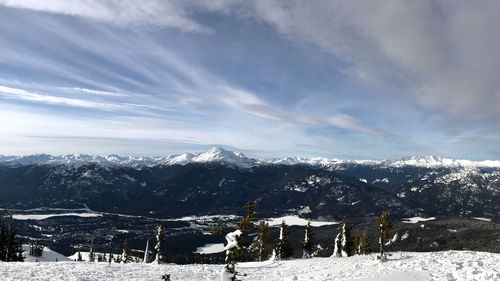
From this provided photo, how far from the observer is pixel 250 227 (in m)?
20.1

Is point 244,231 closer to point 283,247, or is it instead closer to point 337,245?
point 283,247

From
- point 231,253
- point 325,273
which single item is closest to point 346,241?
point 325,273

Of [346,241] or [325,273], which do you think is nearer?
[325,273]

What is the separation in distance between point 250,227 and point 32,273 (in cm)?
2530

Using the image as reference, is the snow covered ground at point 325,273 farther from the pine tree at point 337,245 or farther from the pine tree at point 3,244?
the pine tree at point 3,244

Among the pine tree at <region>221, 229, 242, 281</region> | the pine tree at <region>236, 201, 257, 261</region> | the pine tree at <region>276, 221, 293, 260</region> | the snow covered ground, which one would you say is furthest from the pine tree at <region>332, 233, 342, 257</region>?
the pine tree at <region>236, 201, 257, 261</region>

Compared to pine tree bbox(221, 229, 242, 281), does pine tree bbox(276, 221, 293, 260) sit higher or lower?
lower

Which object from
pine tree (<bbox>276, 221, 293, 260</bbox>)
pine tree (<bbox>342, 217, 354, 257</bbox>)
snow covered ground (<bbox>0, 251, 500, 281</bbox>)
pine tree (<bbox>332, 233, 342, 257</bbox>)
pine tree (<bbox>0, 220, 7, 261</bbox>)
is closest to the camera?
snow covered ground (<bbox>0, 251, 500, 281</bbox>)

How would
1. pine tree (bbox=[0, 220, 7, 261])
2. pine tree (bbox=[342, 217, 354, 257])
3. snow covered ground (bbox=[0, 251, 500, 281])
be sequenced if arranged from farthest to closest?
pine tree (bbox=[342, 217, 354, 257]) < pine tree (bbox=[0, 220, 7, 261]) < snow covered ground (bbox=[0, 251, 500, 281])

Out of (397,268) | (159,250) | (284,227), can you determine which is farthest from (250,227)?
(284,227)

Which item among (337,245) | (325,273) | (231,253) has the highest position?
(231,253)

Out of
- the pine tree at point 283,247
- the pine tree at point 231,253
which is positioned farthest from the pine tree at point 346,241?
the pine tree at point 231,253

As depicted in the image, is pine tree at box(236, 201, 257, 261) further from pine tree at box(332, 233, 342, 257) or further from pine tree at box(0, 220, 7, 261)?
pine tree at box(0, 220, 7, 261)

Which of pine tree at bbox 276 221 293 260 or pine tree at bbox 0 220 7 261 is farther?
pine tree at bbox 276 221 293 260
